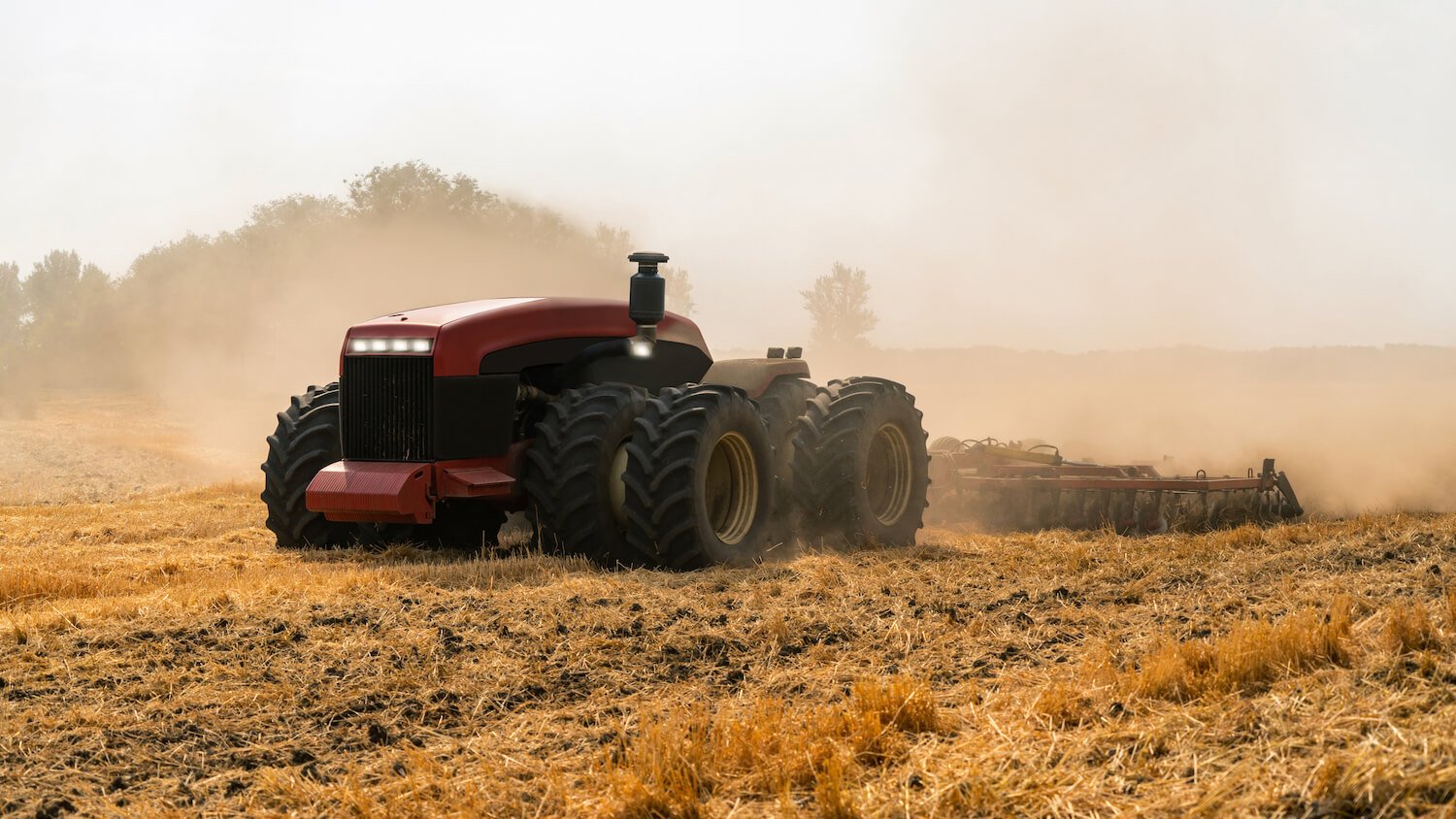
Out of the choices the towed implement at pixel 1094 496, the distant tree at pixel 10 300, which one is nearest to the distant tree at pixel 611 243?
the towed implement at pixel 1094 496

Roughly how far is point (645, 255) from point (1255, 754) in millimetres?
7099

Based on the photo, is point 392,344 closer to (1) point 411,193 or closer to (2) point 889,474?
(2) point 889,474

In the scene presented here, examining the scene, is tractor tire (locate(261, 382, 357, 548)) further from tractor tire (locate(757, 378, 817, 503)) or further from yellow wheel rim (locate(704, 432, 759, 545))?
tractor tire (locate(757, 378, 817, 503))

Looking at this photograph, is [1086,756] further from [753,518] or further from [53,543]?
[53,543]

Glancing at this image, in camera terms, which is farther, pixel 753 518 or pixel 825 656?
pixel 753 518

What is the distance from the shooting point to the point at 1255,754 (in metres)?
3.98

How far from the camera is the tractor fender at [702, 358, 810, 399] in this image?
1138cm

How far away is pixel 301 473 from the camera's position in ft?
31.9

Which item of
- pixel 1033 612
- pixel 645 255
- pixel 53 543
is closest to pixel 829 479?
pixel 645 255

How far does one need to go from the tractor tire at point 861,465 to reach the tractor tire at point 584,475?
2051 mm

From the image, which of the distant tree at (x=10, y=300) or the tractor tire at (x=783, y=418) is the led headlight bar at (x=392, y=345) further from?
the distant tree at (x=10, y=300)

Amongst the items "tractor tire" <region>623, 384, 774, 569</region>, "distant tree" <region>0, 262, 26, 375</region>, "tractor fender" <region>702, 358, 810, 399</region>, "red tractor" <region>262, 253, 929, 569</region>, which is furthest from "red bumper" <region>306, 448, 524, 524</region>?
"distant tree" <region>0, 262, 26, 375</region>

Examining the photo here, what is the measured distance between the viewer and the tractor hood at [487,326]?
9.05 m

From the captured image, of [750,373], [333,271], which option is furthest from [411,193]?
[750,373]
